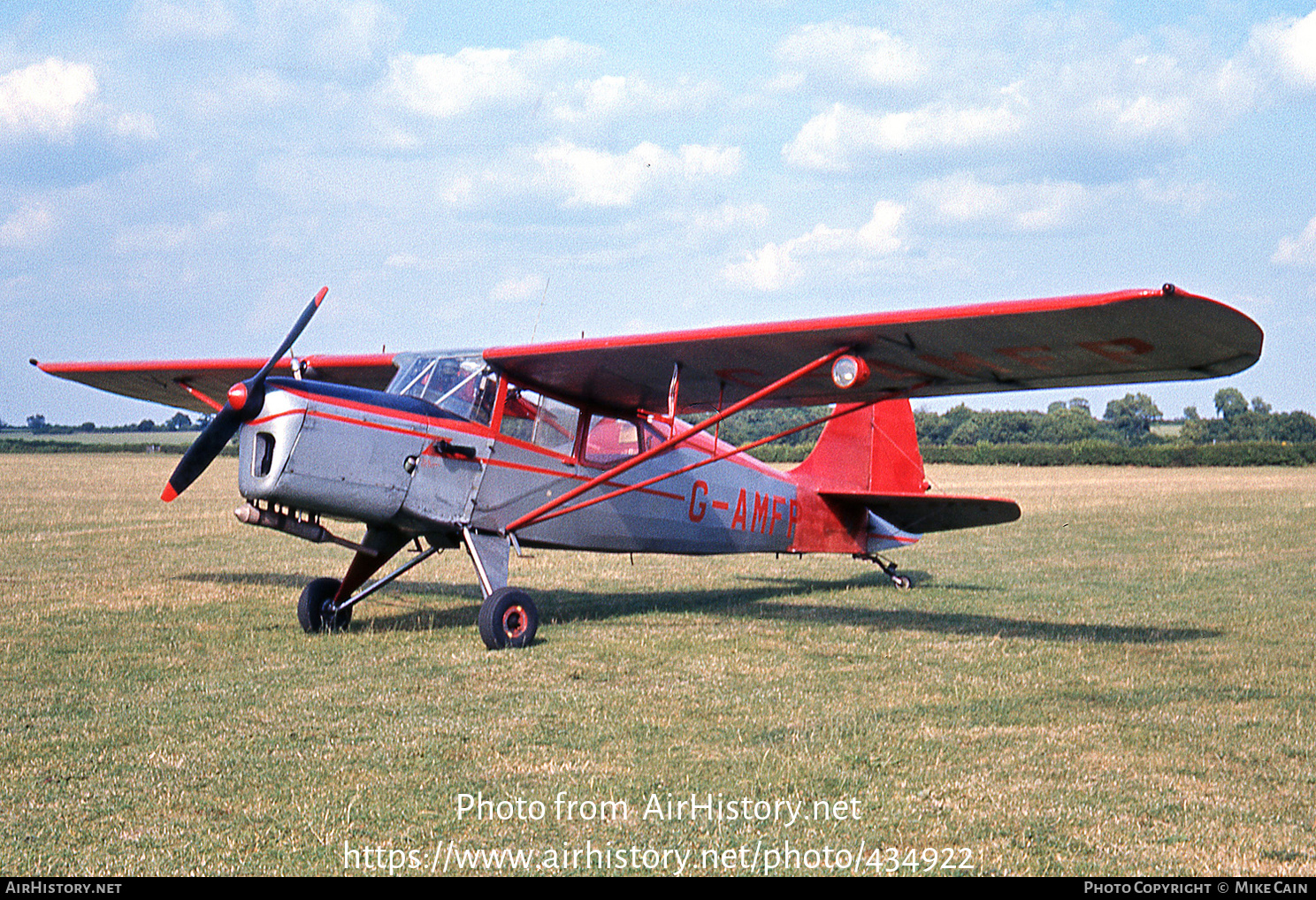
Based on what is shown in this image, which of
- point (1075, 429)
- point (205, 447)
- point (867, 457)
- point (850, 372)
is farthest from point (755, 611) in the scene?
point (1075, 429)

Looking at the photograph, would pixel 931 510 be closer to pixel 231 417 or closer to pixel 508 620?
pixel 508 620

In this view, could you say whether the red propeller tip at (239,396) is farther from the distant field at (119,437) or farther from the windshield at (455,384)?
the distant field at (119,437)

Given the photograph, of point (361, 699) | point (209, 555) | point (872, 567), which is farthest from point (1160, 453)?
point (361, 699)

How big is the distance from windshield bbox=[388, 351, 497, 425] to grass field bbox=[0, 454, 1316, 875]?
1.86 m

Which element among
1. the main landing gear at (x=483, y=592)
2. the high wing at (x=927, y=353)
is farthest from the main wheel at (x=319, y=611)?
the high wing at (x=927, y=353)

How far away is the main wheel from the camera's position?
8531mm

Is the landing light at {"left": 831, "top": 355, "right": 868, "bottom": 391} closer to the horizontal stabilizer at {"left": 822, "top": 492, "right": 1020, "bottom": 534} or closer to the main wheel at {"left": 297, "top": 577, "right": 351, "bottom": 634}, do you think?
the horizontal stabilizer at {"left": 822, "top": 492, "right": 1020, "bottom": 534}

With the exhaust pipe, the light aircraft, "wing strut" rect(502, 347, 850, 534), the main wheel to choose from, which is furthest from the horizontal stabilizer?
the exhaust pipe

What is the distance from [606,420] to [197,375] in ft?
17.0

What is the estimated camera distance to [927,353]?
7434 millimetres

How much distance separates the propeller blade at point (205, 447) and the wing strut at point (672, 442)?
236 centimetres

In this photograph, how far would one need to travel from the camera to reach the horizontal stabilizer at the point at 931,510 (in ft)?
33.9

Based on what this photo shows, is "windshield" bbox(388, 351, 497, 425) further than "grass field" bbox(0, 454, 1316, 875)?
Yes

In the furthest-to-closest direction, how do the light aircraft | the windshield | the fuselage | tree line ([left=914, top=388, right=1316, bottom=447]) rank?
tree line ([left=914, top=388, right=1316, bottom=447]), the windshield, the fuselage, the light aircraft
